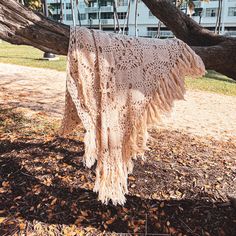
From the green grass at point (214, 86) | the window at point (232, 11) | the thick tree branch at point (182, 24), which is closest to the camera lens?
the thick tree branch at point (182, 24)

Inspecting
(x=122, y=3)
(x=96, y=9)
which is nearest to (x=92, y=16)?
(x=96, y=9)

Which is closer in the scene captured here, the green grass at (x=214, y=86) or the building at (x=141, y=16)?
the green grass at (x=214, y=86)

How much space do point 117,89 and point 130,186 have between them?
1.98 m

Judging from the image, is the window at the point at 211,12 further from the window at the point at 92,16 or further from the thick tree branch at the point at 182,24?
the thick tree branch at the point at 182,24

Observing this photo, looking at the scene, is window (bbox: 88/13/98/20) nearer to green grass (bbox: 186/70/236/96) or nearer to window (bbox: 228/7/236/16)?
window (bbox: 228/7/236/16)

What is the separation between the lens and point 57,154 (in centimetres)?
466

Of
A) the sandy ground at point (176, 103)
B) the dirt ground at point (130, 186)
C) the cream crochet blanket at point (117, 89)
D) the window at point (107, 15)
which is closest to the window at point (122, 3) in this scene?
the window at point (107, 15)

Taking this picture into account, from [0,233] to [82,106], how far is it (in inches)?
73.1

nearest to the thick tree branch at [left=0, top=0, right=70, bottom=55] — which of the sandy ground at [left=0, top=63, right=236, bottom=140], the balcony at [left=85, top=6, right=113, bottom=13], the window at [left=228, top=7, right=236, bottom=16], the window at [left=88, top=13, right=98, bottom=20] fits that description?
the sandy ground at [left=0, top=63, right=236, bottom=140]

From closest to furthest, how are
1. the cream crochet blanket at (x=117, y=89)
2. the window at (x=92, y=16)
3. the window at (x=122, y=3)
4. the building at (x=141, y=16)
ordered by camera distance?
→ the cream crochet blanket at (x=117, y=89)
the building at (x=141, y=16)
the window at (x=122, y=3)
the window at (x=92, y=16)

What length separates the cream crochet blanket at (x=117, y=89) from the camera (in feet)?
6.68

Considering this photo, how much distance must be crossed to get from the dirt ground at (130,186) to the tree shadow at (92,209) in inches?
0.4

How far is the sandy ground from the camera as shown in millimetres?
6926

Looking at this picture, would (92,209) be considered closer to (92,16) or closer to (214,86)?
(214,86)
